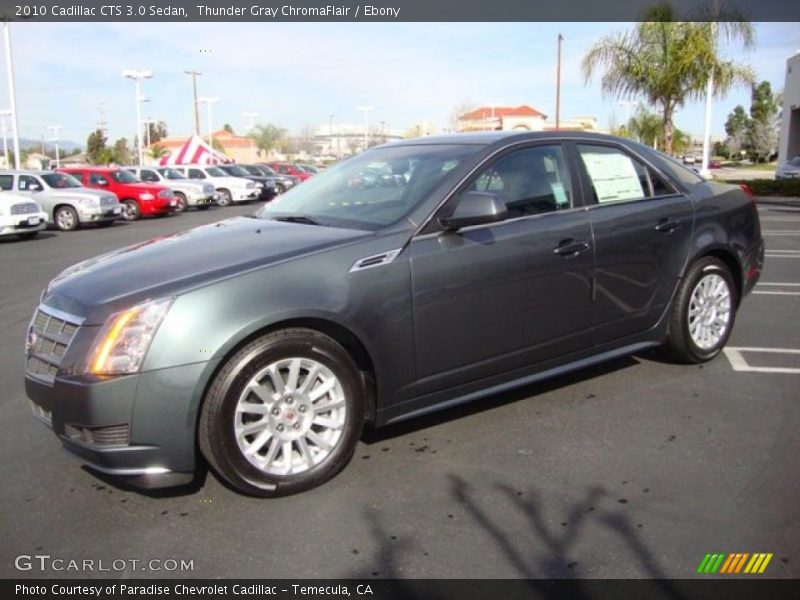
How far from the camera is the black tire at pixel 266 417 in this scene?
318 cm

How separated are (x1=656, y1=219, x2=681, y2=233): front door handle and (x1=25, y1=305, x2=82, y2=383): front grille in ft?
11.7

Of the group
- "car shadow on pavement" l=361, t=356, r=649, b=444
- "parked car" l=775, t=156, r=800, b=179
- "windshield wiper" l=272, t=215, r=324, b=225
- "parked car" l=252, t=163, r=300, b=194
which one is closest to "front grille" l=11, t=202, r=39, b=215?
"windshield wiper" l=272, t=215, r=324, b=225

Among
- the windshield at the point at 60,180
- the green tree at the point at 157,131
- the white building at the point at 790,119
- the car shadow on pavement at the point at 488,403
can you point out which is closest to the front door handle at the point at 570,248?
the car shadow on pavement at the point at 488,403

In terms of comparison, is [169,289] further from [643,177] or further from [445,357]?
[643,177]

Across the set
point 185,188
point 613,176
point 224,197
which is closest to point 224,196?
point 224,197

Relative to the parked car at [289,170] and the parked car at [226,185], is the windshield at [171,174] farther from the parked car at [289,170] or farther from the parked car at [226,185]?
the parked car at [289,170]

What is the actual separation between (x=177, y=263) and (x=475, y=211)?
4.99ft

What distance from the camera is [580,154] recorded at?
4559 mm

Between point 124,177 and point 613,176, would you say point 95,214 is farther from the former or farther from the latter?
point 613,176

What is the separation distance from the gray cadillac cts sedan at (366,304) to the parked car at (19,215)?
13.9 m

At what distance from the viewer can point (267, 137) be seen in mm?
106875

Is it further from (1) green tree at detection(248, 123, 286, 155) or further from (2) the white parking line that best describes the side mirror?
(1) green tree at detection(248, 123, 286, 155)

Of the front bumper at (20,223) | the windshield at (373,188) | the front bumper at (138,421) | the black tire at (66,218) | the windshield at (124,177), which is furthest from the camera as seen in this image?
the windshield at (124,177)

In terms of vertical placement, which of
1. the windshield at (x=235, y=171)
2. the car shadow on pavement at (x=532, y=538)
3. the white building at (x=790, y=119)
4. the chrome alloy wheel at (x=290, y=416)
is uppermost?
the white building at (x=790, y=119)
